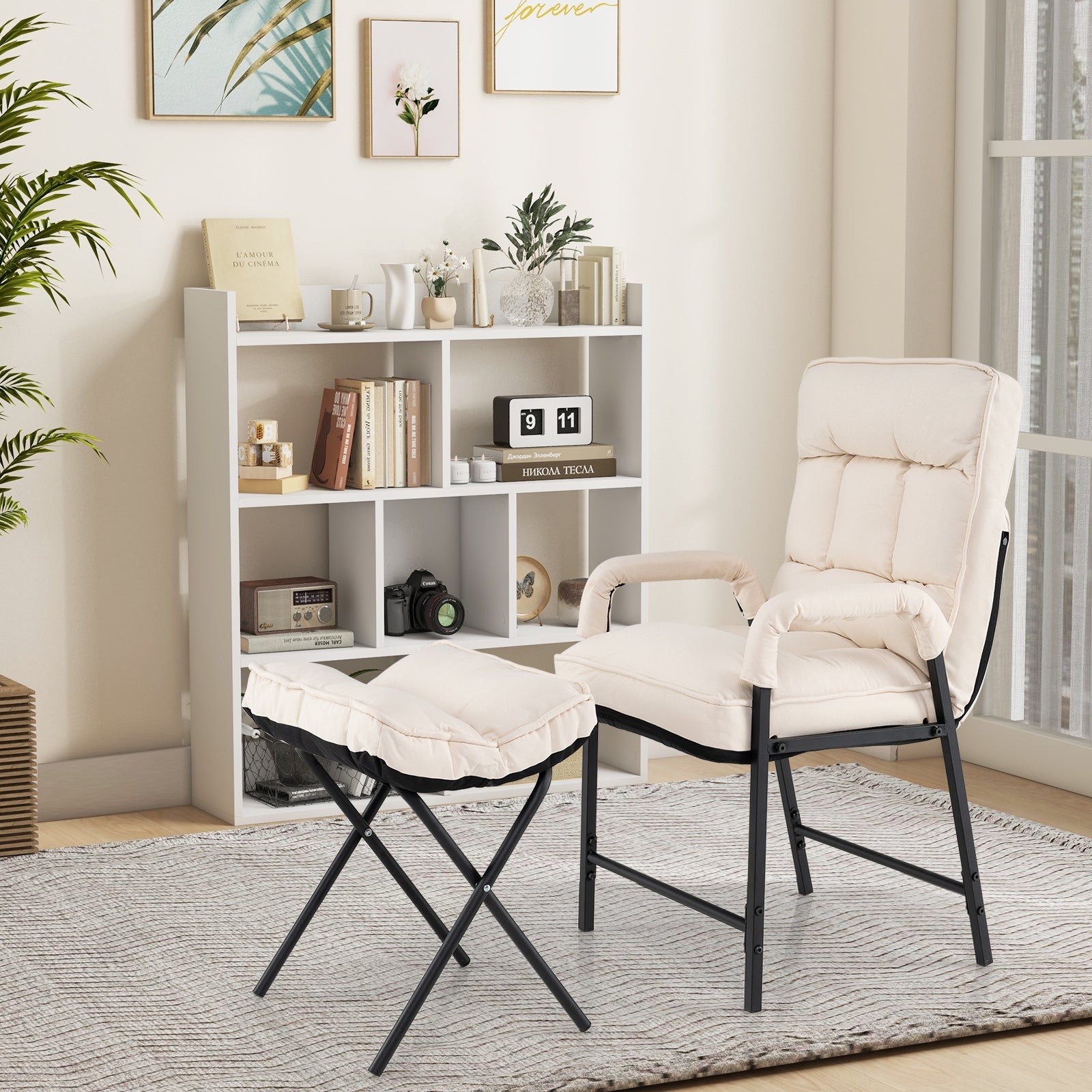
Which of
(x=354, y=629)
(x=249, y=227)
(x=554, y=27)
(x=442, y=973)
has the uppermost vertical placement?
(x=554, y=27)

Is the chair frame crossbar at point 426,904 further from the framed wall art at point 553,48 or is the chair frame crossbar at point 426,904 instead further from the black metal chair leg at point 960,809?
the framed wall art at point 553,48

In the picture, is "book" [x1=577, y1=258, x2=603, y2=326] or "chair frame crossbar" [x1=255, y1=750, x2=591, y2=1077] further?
"book" [x1=577, y1=258, x2=603, y2=326]

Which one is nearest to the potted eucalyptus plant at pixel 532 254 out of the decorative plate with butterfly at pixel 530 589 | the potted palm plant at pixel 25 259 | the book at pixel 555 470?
the book at pixel 555 470

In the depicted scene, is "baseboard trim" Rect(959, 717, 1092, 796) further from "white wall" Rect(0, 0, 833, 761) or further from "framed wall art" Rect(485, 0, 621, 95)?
"framed wall art" Rect(485, 0, 621, 95)

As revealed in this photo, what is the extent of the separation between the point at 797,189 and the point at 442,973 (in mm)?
2708

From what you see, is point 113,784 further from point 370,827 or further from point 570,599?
point 370,827

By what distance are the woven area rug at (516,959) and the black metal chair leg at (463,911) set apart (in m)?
0.05

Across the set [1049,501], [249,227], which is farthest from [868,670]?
[249,227]

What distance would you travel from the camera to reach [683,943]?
3.18m

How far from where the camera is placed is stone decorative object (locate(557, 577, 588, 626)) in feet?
14.7

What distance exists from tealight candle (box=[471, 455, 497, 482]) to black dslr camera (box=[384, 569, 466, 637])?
0.29m

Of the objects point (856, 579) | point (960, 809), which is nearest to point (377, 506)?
point (856, 579)

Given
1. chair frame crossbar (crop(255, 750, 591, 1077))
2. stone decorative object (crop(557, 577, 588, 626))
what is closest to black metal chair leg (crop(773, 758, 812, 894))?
chair frame crossbar (crop(255, 750, 591, 1077))

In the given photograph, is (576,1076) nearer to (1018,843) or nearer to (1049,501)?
(1018,843)
